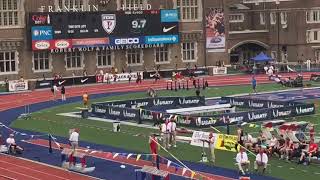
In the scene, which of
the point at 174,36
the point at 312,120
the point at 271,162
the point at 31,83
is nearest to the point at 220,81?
the point at 174,36

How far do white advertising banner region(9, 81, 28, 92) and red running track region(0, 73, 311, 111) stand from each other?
1.52m

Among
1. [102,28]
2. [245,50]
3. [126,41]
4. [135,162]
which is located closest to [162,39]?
[126,41]

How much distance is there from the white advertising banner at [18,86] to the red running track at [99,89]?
1.52 meters

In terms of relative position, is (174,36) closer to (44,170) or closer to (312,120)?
(312,120)

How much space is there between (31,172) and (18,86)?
4195cm

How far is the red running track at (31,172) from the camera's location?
97.9 feet

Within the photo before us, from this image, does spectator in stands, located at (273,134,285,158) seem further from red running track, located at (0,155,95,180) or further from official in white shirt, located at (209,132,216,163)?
red running track, located at (0,155,95,180)

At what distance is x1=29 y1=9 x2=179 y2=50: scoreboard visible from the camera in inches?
2980

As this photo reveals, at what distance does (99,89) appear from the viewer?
72750mm

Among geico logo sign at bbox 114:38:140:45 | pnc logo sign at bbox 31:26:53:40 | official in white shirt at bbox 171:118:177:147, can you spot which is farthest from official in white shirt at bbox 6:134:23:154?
geico logo sign at bbox 114:38:140:45

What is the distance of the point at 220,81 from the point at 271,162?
156ft

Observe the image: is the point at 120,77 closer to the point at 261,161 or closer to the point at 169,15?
the point at 169,15

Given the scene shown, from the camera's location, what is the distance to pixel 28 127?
1813 inches

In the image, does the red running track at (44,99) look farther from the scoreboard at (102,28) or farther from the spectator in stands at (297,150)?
the scoreboard at (102,28)
